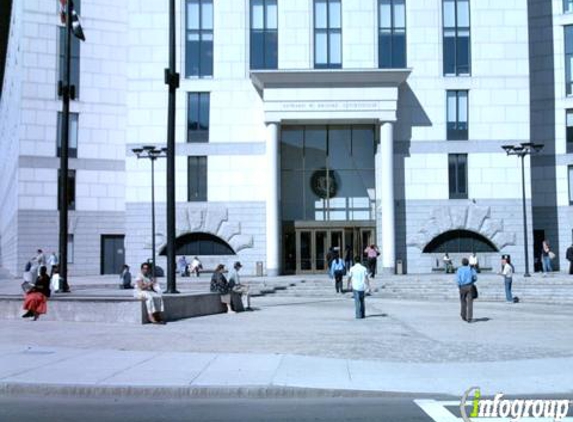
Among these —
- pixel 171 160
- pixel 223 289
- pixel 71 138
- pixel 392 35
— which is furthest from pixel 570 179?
pixel 171 160

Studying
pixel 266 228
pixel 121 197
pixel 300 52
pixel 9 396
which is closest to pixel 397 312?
pixel 9 396

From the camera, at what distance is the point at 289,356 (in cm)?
1337

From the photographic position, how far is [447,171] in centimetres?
4400

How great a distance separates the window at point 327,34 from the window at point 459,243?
12121 millimetres

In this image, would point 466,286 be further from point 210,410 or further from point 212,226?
point 212,226

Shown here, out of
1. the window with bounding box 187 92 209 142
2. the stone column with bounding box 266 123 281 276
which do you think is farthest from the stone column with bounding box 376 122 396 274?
the window with bounding box 187 92 209 142

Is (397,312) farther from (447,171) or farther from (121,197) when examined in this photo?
(121,197)

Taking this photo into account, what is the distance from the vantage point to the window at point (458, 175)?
4406cm

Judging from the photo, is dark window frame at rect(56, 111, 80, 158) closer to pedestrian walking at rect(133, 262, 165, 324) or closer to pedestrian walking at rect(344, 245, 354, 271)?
pedestrian walking at rect(344, 245, 354, 271)

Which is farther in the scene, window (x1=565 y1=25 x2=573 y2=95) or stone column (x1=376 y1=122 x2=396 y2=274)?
window (x1=565 y1=25 x2=573 y2=95)

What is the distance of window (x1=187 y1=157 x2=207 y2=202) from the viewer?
44.2 m

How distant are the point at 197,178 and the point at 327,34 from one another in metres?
11.7

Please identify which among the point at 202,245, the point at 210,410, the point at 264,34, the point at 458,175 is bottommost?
the point at 210,410

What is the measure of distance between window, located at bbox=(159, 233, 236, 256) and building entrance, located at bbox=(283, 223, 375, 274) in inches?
154
